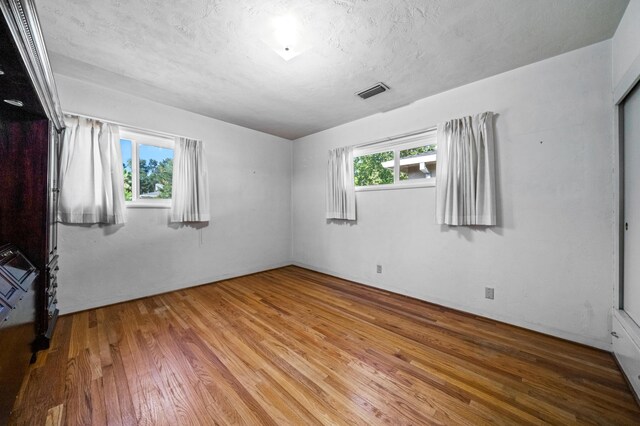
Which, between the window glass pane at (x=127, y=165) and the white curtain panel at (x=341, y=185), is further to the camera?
the white curtain panel at (x=341, y=185)

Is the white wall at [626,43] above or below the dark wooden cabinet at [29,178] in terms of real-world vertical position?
above

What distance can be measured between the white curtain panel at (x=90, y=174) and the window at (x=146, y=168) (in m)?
A: 0.26

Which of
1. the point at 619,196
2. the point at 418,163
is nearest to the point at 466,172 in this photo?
the point at 418,163

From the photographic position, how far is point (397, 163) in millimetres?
3170

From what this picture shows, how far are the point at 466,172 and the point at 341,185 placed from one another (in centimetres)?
171

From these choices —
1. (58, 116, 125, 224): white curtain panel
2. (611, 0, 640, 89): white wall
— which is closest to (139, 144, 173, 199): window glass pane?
(58, 116, 125, 224): white curtain panel

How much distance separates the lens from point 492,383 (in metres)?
1.48

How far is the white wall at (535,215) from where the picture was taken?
1.88 metres

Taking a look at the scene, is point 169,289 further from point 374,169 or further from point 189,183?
point 374,169

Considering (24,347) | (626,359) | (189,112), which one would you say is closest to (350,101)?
(189,112)

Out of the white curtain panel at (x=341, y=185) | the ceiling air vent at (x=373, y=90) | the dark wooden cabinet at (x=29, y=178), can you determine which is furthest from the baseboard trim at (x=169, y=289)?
the ceiling air vent at (x=373, y=90)

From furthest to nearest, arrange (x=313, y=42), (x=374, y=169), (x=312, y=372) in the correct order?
(x=374, y=169) < (x=313, y=42) < (x=312, y=372)

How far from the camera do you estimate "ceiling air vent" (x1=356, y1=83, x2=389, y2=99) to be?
100 inches

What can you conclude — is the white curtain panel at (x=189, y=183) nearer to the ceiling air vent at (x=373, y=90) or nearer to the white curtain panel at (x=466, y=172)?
the ceiling air vent at (x=373, y=90)
